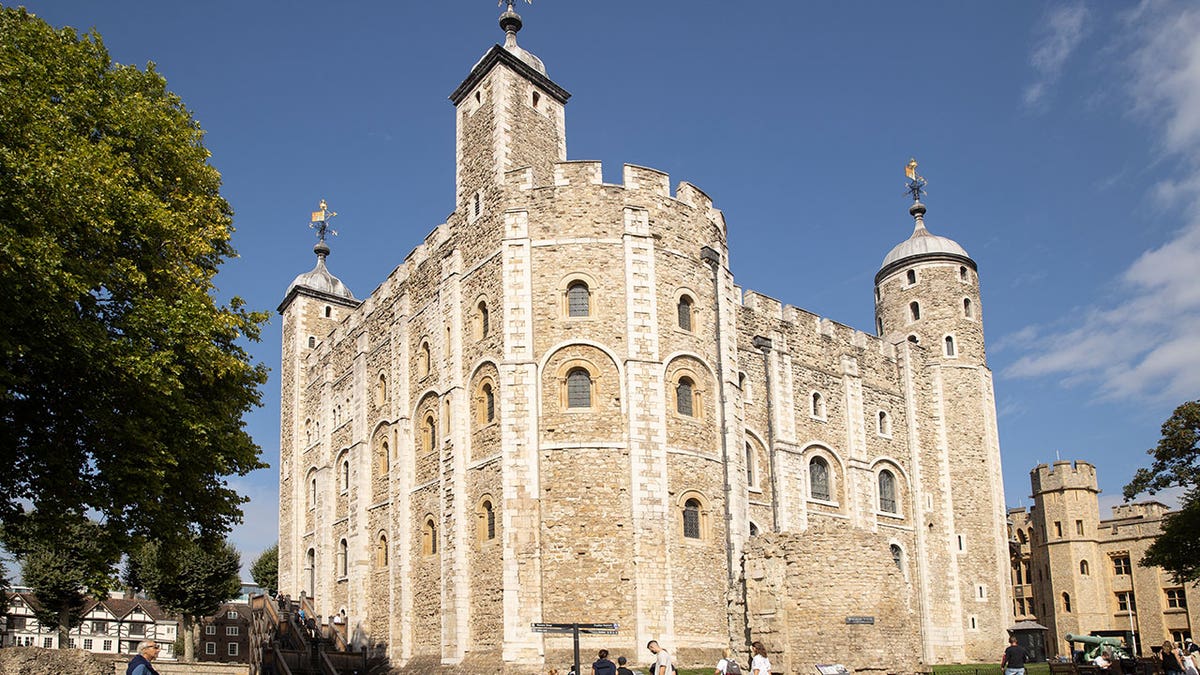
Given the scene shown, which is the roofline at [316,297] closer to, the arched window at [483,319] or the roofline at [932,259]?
the arched window at [483,319]

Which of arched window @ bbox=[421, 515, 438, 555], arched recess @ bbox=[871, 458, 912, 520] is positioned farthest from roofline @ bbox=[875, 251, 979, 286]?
arched window @ bbox=[421, 515, 438, 555]

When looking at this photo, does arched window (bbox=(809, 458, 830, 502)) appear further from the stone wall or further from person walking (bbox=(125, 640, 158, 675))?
person walking (bbox=(125, 640, 158, 675))

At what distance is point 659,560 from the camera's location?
24.2m

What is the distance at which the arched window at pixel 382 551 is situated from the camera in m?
32.3

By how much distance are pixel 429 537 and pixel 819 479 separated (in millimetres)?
13827

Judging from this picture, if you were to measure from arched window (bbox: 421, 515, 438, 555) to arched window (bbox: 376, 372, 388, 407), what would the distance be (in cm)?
579

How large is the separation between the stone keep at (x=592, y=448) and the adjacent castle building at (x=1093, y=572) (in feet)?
41.6

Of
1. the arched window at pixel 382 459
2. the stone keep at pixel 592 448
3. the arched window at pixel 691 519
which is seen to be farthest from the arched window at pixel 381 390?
the arched window at pixel 691 519

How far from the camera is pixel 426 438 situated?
98.9 feet

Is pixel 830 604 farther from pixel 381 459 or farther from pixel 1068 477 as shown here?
pixel 1068 477

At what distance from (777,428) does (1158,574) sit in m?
27.9

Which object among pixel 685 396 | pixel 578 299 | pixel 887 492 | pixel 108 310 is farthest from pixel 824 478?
pixel 108 310

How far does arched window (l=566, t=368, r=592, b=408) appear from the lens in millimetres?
25422

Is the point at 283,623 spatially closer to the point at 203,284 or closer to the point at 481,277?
the point at 481,277
